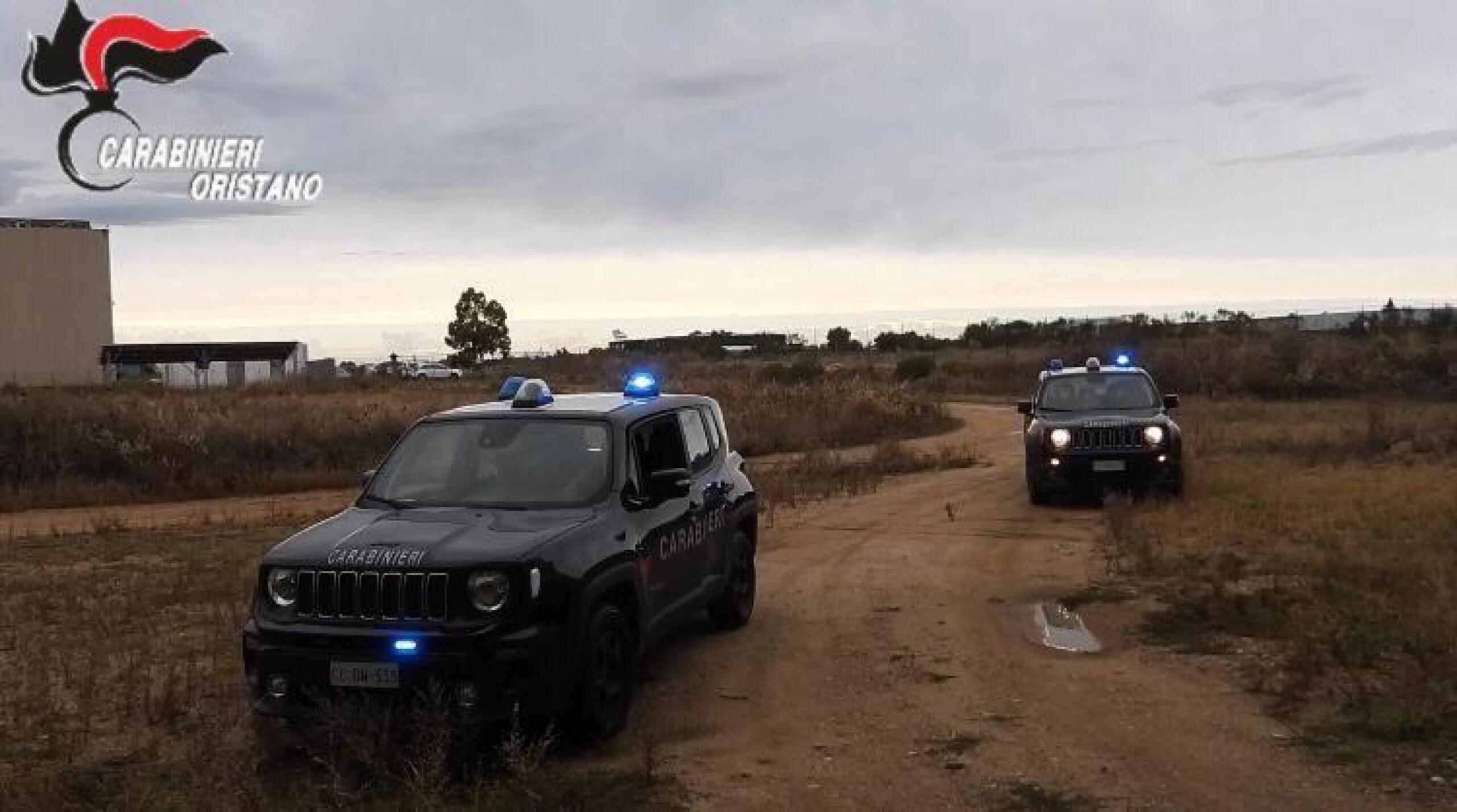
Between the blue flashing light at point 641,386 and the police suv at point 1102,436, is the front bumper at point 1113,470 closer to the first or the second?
the police suv at point 1102,436

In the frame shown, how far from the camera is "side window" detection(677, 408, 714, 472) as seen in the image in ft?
27.8

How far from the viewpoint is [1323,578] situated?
9.89 meters

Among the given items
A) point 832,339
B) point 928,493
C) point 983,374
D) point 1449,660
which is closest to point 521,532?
point 1449,660

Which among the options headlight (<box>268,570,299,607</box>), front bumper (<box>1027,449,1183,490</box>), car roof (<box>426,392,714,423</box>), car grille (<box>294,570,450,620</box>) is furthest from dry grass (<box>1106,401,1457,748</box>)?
headlight (<box>268,570,299,607</box>)

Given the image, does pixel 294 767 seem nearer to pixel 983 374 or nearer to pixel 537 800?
pixel 537 800

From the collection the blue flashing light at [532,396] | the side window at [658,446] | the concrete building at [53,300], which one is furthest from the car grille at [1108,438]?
the concrete building at [53,300]

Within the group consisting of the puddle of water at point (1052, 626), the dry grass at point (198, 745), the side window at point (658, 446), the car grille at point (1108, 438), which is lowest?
the puddle of water at point (1052, 626)

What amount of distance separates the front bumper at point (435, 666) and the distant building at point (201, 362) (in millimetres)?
64675

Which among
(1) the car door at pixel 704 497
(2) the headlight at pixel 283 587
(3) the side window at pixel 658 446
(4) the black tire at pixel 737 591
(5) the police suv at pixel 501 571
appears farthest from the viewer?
(4) the black tire at pixel 737 591

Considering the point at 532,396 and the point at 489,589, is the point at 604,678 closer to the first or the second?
the point at 489,589

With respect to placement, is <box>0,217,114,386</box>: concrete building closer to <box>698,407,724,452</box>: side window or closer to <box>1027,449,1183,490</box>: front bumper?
<box>1027,449,1183,490</box>: front bumper

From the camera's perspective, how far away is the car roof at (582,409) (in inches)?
297

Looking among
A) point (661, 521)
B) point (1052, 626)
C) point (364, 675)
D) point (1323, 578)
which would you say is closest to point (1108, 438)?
point (1323, 578)

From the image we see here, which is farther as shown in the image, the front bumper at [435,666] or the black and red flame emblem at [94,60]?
the black and red flame emblem at [94,60]
